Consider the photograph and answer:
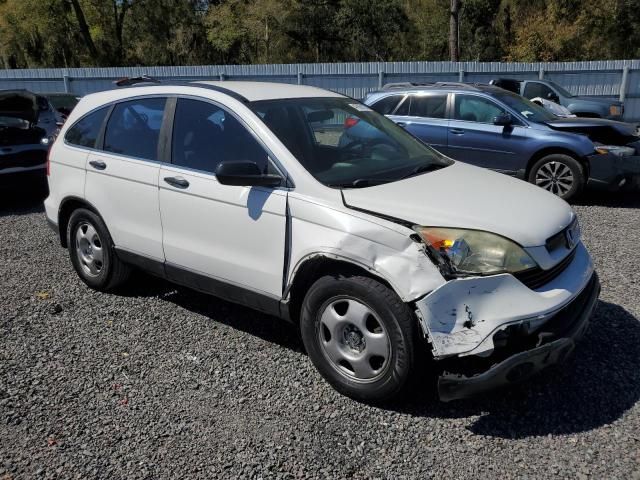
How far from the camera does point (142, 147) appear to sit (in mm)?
4355

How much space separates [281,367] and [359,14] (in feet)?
125

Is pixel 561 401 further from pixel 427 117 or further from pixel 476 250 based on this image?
pixel 427 117

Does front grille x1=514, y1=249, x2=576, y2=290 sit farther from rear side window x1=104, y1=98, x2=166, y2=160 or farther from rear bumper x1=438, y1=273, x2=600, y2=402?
rear side window x1=104, y1=98, x2=166, y2=160

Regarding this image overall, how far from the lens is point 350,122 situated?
434 cm

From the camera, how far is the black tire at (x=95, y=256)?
4.75 m

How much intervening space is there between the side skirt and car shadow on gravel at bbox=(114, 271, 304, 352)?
48cm

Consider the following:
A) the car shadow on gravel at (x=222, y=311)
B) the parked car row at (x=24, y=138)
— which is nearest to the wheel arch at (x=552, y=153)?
the car shadow on gravel at (x=222, y=311)

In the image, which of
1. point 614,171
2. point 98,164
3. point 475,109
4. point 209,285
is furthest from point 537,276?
point 475,109

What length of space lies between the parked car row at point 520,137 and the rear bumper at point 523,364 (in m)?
5.60

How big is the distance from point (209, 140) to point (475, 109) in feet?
19.2

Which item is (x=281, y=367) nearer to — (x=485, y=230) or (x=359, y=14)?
(x=485, y=230)

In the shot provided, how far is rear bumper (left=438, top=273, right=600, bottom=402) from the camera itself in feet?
9.21

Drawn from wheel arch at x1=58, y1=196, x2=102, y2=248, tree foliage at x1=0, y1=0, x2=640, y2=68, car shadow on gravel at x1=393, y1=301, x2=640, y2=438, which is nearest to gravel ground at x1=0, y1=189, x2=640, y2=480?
car shadow on gravel at x1=393, y1=301, x2=640, y2=438

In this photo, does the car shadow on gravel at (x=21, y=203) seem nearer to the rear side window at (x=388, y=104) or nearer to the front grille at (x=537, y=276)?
the rear side window at (x=388, y=104)
